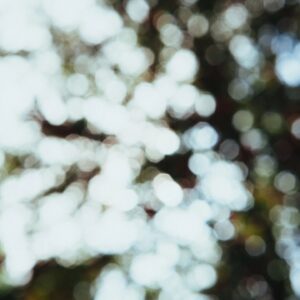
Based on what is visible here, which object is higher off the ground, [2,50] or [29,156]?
[2,50]

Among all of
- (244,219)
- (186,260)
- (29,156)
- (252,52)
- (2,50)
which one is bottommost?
(186,260)

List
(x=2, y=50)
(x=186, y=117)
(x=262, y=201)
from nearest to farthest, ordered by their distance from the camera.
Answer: (x=262, y=201), (x=186, y=117), (x=2, y=50)

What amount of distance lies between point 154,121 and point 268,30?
0.66m

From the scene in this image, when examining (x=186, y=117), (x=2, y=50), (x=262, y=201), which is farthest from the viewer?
(x=2, y=50)

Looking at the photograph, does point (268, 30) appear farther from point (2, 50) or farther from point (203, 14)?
point (2, 50)

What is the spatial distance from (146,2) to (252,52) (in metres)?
0.53

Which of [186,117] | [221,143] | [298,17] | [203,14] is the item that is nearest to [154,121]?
[186,117]

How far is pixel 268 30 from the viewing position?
8.63ft

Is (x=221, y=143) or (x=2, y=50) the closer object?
(x=221, y=143)

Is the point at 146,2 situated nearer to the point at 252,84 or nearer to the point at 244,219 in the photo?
the point at 252,84

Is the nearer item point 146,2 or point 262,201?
point 262,201

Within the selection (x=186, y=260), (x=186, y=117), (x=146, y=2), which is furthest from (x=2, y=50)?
(x=186, y=260)

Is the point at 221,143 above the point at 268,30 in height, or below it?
below

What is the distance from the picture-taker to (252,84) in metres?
2.57
